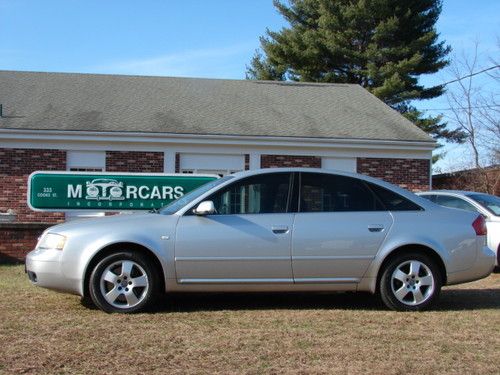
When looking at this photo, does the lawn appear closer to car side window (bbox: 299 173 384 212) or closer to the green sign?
car side window (bbox: 299 173 384 212)

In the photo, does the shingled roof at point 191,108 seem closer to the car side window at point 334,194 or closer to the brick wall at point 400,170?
the brick wall at point 400,170

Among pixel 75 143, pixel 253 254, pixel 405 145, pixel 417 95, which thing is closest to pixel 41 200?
pixel 75 143

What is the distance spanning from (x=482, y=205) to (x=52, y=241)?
7.25 meters

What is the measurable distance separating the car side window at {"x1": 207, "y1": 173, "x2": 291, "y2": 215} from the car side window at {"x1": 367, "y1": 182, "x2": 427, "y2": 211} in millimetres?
998

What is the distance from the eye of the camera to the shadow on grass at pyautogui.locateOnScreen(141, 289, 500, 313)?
6844 mm

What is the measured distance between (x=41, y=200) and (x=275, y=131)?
24.7 feet

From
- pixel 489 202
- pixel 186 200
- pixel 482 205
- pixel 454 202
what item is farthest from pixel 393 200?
pixel 489 202

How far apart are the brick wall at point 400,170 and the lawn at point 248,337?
1039cm

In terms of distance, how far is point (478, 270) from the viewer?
268 inches

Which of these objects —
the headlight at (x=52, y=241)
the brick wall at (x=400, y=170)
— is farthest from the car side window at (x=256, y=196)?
the brick wall at (x=400, y=170)

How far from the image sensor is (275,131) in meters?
17.1

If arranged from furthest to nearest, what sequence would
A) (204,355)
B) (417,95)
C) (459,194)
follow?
(417,95) < (459,194) < (204,355)

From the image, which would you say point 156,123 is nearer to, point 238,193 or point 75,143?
point 75,143

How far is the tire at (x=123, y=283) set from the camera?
6.21 meters
